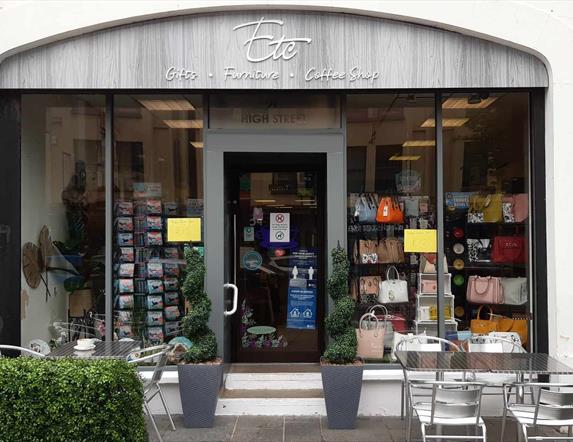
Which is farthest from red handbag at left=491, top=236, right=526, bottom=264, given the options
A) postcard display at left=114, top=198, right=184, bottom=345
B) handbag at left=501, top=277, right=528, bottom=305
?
postcard display at left=114, top=198, right=184, bottom=345

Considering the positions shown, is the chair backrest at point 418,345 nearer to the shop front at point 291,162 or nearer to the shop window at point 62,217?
the shop front at point 291,162

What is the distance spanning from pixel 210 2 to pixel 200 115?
121 centimetres

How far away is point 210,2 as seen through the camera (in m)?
5.75

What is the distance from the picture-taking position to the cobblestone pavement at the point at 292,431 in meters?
5.36

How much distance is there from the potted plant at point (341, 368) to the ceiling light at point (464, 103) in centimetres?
226

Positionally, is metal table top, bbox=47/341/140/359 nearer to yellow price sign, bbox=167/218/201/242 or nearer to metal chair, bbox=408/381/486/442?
yellow price sign, bbox=167/218/201/242

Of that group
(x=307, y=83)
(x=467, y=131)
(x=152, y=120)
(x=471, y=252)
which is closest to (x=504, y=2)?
(x=467, y=131)

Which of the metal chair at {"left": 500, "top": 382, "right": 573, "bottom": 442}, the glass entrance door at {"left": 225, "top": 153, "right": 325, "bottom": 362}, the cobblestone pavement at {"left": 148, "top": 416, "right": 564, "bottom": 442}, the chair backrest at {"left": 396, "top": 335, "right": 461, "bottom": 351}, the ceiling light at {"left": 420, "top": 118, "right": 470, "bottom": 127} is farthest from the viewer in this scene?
the glass entrance door at {"left": 225, "top": 153, "right": 325, "bottom": 362}

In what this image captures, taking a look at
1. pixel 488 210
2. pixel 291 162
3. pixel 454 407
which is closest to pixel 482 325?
pixel 488 210

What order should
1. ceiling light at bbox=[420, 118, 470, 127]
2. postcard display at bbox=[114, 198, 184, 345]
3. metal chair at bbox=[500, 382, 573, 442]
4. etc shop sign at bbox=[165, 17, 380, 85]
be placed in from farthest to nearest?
postcard display at bbox=[114, 198, 184, 345] < ceiling light at bbox=[420, 118, 470, 127] < etc shop sign at bbox=[165, 17, 380, 85] < metal chair at bbox=[500, 382, 573, 442]

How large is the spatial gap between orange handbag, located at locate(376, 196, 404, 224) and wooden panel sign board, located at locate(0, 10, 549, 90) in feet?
4.50

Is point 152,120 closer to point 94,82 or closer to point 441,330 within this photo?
point 94,82

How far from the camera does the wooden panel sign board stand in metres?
5.85

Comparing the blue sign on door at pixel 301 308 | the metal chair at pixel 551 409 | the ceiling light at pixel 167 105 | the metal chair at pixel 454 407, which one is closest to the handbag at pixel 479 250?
the blue sign on door at pixel 301 308
